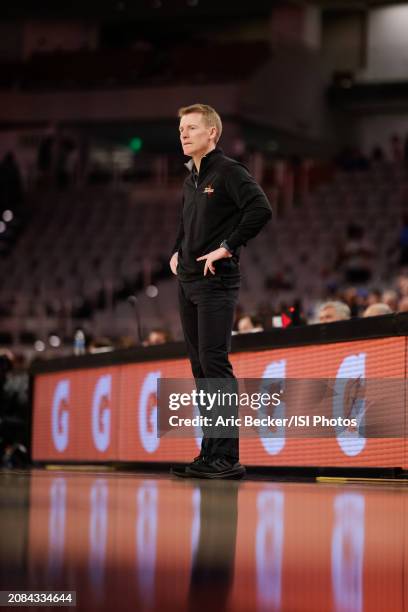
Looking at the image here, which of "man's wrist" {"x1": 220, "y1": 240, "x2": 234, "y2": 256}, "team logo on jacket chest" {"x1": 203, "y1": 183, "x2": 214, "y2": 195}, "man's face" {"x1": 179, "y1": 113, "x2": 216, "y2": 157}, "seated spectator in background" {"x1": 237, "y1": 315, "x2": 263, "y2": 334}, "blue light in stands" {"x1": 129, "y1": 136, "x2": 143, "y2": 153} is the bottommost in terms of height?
"man's wrist" {"x1": 220, "y1": 240, "x2": 234, "y2": 256}

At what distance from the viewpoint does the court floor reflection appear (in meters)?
1.35

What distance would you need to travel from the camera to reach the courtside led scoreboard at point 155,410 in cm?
402

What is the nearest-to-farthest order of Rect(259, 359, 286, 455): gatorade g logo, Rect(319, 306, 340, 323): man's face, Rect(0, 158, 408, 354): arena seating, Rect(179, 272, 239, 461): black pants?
Rect(179, 272, 239, 461): black pants < Rect(259, 359, 286, 455): gatorade g logo < Rect(319, 306, 340, 323): man's face < Rect(0, 158, 408, 354): arena seating

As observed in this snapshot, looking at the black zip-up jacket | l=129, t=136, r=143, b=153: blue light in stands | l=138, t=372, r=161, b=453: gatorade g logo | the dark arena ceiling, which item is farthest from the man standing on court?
l=129, t=136, r=143, b=153: blue light in stands

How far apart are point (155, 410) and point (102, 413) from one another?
79cm

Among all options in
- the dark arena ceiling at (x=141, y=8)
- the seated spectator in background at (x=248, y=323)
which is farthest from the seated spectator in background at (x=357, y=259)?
the dark arena ceiling at (x=141, y=8)

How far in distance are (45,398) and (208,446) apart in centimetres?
308

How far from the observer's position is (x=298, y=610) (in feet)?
4.20

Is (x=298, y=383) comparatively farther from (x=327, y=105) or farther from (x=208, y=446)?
(x=327, y=105)

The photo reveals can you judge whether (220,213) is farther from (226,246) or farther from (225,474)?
(225,474)

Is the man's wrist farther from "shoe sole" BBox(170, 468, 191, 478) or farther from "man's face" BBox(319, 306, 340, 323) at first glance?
"man's face" BBox(319, 306, 340, 323)

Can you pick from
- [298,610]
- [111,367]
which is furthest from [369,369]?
[298,610]

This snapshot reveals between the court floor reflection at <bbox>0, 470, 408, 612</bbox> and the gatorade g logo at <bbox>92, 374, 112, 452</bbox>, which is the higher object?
the gatorade g logo at <bbox>92, 374, 112, 452</bbox>

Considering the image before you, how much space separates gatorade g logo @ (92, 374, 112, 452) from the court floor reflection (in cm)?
275
